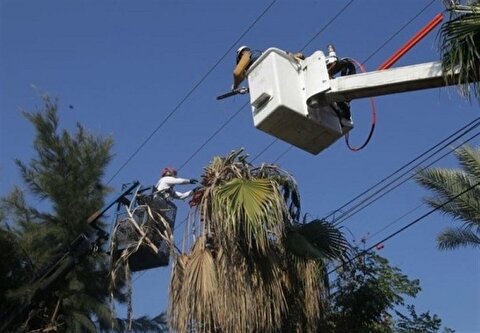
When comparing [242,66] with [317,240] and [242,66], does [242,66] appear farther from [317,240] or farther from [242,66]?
[317,240]

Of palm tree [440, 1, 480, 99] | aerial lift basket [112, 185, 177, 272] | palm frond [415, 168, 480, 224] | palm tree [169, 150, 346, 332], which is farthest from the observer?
palm frond [415, 168, 480, 224]

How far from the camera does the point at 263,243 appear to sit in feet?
31.7

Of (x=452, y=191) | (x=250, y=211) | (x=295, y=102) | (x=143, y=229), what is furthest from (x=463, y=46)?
(x=452, y=191)

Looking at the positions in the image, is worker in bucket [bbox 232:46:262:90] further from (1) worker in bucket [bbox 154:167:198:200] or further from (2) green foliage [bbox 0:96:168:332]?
(2) green foliage [bbox 0:96:168:332]

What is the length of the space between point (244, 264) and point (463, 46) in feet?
15.3

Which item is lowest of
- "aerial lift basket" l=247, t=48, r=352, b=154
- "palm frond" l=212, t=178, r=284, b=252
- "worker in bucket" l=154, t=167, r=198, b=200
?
"aerial lift basket" l=247, t=48, r=352, b=154

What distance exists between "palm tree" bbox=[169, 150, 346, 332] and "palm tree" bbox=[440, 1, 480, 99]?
160 inches

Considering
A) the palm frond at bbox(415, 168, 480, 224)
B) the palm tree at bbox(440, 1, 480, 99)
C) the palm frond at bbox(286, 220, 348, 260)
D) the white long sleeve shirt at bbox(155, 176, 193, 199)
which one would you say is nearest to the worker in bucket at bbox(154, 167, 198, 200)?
the white long sleeve shirt at bbox(155, 176, 193, 199)

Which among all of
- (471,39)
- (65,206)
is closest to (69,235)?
(65,206)

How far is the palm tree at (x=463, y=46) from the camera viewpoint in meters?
6.01

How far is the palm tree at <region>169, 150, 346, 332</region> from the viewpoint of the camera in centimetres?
954

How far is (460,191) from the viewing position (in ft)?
46.7

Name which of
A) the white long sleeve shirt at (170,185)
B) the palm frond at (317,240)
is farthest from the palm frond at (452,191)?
the white long sleeve shirt at (170,185)

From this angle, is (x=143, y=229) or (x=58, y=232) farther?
(x=58, y=232)
